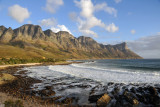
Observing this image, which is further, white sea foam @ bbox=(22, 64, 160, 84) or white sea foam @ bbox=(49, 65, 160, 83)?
white sea foam @ bbox=(22, 64, 160, 84)

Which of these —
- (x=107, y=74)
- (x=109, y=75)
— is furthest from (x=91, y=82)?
(x=107, y=74)

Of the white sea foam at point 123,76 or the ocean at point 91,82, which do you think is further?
the white sea foam at point 123,76

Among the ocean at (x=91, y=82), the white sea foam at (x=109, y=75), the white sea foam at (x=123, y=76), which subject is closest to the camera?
the ocean at (x=91, y=82)

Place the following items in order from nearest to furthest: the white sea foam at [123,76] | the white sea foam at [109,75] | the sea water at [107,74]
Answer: the white sea foam at [123,76], the white sea foam at [109,75], the sea water at [107,74]

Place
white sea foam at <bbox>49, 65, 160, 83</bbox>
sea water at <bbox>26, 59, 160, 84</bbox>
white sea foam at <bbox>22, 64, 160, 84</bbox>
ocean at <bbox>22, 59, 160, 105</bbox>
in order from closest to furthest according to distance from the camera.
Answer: ocean at <bbox>22, 59, 160, 105</bbox> < white sea foam at <bbox>49, 65, 160, 83</bbox> < white sea foam at <bbox>22, 64, 160, 84</bbox> < sea water at <bbox>26, 59, 160, 84</bbox>

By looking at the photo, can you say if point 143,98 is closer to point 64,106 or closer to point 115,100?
point 115,100

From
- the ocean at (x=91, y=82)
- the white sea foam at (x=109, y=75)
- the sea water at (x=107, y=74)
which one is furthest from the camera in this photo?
the sea water at (x=107, y=74)

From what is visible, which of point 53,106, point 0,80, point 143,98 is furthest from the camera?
point 0,80

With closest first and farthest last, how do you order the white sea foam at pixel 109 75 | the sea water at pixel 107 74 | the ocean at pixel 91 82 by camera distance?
the ocean at pixel 91 82 < the white sea foam at pixel 109 75 < the sea water at pixel 107 74

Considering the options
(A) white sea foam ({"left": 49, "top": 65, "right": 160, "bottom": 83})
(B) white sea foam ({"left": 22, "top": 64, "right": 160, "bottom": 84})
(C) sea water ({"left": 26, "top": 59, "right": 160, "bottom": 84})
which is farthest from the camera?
(C) sea water ({"left": 26, "top": 59, "right": 160, "bottom": 84})

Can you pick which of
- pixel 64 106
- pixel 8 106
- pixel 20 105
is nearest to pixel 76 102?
pixel 64 106

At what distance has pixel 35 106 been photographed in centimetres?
888

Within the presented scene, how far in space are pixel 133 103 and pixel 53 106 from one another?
799 cm

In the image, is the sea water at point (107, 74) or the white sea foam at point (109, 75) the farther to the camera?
the sea water at point (107, 74)
